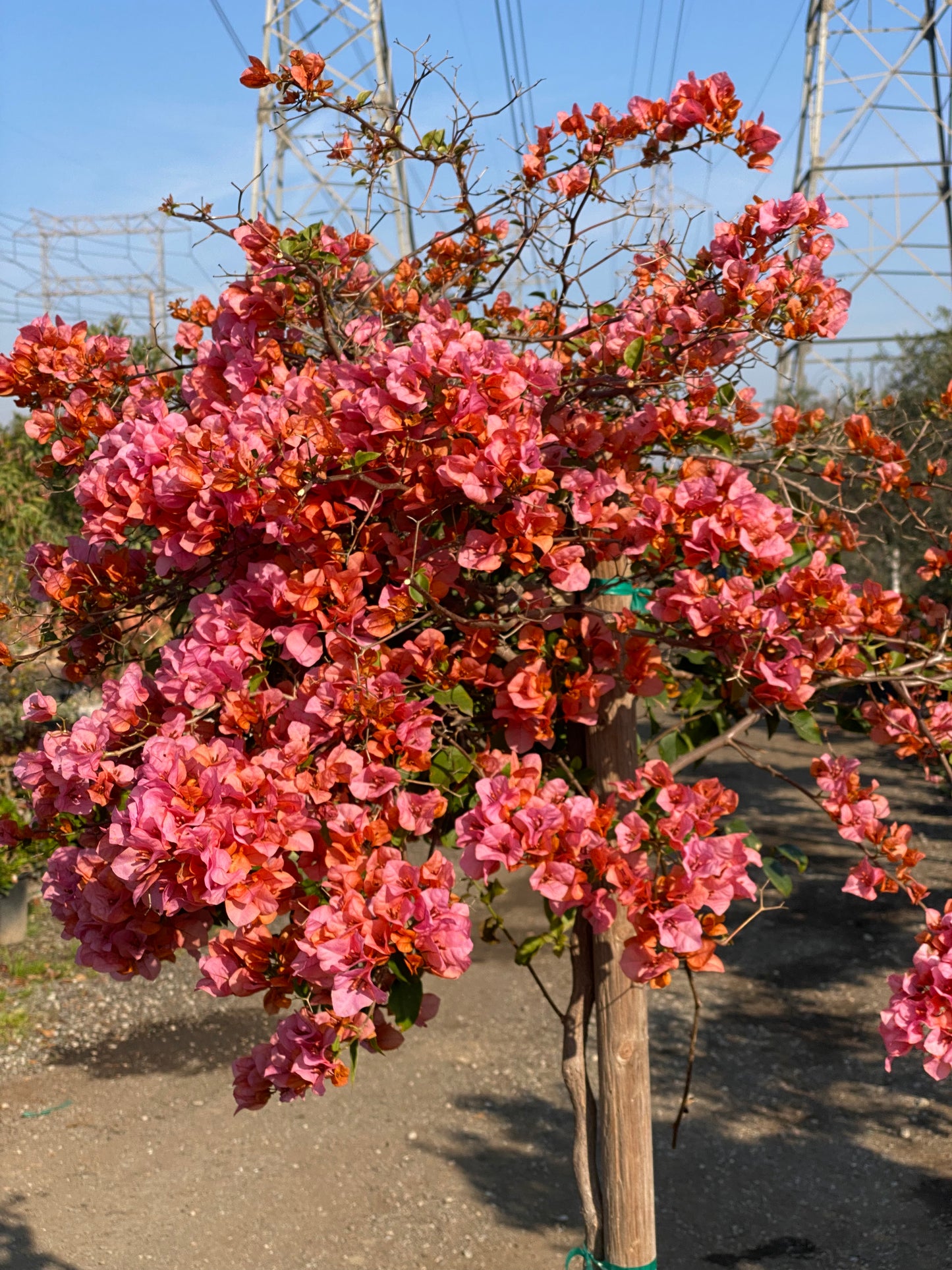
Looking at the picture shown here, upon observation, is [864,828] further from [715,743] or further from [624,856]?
[624,856]

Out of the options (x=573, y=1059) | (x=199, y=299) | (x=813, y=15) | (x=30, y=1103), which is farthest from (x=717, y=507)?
(x=813, y=15)

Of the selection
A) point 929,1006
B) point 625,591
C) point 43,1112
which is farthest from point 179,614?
point 43,1112

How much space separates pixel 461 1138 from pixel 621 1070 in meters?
2.32

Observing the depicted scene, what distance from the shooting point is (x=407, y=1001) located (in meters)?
1.32

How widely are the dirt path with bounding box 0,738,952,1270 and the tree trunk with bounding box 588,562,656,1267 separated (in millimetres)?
1512

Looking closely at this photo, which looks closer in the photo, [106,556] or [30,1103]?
[106,556]

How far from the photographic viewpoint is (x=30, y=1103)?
4.17m

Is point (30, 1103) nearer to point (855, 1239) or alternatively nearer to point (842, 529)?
point (855, 1239)

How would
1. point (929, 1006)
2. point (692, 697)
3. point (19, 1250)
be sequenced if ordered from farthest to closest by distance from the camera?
point (19, 1250), point (692, 697), point (929, 1006)

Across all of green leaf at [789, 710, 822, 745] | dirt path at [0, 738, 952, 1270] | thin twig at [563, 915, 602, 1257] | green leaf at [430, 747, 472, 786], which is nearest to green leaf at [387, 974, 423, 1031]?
green leaf at [430, 747, 472, 786]

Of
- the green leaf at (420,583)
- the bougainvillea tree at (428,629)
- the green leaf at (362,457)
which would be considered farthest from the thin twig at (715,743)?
the green leaf at (362,457)

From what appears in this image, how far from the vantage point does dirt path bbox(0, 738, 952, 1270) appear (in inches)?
128

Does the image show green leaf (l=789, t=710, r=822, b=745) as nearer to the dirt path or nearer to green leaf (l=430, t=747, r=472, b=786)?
green leaf (l=430, t=747, r=472, b=786)

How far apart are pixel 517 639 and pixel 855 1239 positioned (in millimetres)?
2605
